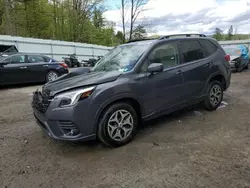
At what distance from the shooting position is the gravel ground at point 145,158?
2582mm

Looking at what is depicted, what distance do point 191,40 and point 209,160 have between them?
8.74ft

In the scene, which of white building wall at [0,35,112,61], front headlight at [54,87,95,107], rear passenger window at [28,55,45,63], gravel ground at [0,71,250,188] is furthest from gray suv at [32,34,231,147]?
white building wall at [0,35,112,61]

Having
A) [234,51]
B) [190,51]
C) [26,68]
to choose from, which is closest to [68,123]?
[190,51]

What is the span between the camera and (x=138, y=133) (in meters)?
3.95

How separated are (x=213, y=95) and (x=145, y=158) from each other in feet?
8.95

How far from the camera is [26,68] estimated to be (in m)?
9.33

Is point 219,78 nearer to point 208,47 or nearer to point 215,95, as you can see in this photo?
point 215,95

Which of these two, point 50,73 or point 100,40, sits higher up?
point 100,40

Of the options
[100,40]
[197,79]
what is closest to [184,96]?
[197,79]

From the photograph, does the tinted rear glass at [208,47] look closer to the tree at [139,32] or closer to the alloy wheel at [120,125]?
the alloy wheel at [120,125]

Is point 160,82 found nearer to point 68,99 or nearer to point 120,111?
point 120,111

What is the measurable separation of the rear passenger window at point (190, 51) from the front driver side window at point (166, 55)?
0.22 meters

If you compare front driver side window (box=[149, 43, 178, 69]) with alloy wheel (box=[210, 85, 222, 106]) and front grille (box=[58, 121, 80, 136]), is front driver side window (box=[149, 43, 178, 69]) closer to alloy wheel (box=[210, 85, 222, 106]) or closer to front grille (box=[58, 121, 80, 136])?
alloy wheel (box=[210, 85, 222, 106])

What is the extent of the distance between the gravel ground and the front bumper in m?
0.34
